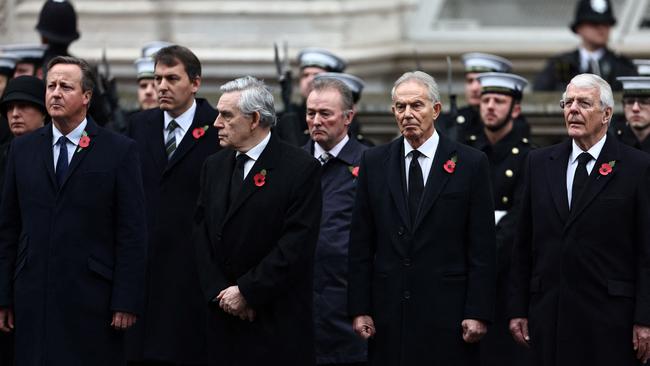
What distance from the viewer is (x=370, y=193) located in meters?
10.5

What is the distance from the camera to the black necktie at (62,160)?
10.5 meters

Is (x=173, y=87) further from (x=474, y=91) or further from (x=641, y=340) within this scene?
(x=641, y=340)

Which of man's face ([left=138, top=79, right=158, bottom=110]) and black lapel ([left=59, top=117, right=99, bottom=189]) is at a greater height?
man's face ([left=138, top=79, right=158, bottom=110])

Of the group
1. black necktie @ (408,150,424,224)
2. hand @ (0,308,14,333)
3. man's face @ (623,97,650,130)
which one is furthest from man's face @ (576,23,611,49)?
hand @ (0,308,14,333)

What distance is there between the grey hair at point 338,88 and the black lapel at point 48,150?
158cm

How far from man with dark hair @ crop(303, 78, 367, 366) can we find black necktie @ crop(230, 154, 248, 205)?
2.89 feet

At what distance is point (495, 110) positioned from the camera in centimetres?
1248

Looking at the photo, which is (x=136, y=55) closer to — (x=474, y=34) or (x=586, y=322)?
(x=474, y=34)

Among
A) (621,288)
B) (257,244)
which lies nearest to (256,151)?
(257,244)

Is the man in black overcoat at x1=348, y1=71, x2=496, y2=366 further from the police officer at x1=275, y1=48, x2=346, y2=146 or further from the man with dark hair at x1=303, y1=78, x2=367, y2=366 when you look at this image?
the police officer at x1=275, y1=48, x2=346, y2=146

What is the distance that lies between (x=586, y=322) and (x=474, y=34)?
7.33 m

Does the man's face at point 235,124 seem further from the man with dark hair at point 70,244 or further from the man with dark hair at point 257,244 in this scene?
the man with dark hair at point 70,244

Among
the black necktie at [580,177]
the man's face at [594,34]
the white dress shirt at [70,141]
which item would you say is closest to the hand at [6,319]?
the white dress shirt at [70,141]

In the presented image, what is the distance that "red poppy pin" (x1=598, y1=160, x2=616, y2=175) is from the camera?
10.2 meters
